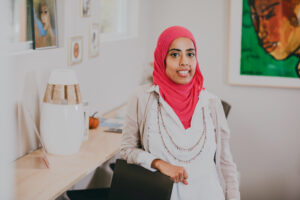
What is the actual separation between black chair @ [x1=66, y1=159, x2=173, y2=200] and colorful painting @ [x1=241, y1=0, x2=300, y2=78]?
2074mm

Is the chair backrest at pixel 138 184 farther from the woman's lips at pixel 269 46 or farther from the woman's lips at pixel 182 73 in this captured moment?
the woman's lips at pixel 269 46

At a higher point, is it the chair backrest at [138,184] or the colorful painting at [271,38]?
the colorful painting at [271,38]

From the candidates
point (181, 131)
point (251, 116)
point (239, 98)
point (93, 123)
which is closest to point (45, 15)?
point (93, 123)

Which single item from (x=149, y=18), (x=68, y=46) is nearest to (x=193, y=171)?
(x=68, y=46)

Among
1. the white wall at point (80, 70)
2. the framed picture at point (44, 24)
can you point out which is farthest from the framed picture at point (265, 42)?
the framed picture at point (44, 24)

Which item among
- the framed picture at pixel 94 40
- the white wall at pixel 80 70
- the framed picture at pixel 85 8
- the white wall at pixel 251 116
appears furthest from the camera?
the white wall at pixel 251 116

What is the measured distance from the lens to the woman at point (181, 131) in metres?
1.59

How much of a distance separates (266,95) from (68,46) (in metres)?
1.78

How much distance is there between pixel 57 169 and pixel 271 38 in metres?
2.21

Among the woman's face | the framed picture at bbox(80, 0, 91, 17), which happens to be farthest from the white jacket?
the framed picture at bbox(80, 0, 91, 17)

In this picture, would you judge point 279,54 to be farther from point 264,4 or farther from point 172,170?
point 172,170

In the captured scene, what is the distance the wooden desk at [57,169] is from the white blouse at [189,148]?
40 centimetres

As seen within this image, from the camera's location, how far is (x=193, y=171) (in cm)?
158

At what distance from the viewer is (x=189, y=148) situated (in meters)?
1.59
